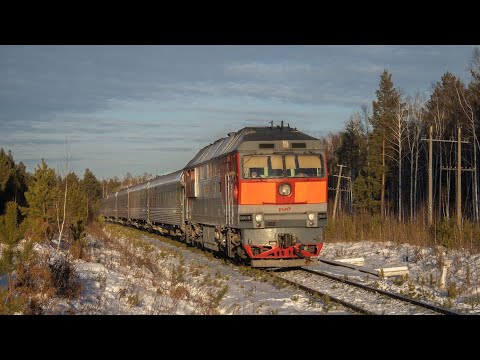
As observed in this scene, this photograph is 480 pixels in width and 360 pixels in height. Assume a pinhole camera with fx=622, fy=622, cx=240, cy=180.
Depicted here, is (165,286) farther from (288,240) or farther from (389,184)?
(389,184)

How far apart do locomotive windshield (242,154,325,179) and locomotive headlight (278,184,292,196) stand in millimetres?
327

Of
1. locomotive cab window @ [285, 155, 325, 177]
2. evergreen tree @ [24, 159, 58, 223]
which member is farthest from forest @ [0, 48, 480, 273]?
locomotive cab window @ [285, 155, 325, 177]

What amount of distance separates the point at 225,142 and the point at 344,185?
7044 centimetres

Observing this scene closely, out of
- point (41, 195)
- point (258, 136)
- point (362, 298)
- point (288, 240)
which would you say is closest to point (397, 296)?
point (362, 298)

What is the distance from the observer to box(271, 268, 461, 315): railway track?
1079cm

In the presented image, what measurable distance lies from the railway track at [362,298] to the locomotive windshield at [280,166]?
2681 millimetres

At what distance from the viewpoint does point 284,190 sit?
1659cm

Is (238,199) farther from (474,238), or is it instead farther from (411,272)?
(474,238)

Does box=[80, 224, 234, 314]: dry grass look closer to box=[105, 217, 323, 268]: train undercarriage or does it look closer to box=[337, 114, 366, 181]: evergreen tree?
box=[105, 217, 323, 268]: train undercarriage

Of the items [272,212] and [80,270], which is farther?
[272,212]

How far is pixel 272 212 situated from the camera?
16.5 meters

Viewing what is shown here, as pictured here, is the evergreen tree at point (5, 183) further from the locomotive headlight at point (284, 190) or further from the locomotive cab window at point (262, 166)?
the locomotive headlight at point (284, 190)
